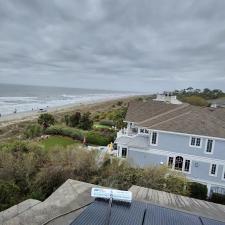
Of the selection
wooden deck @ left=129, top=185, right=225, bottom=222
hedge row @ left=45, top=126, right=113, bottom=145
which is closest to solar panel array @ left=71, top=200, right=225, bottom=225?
wooden deck @ left=129, top=185, right=225, bottom=222

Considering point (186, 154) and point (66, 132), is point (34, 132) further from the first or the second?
point (186, 154)

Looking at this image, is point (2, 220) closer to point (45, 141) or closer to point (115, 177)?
point (115, 177)

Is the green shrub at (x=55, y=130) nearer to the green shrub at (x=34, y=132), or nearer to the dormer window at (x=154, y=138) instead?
the green shrub at (x=34, y=132)

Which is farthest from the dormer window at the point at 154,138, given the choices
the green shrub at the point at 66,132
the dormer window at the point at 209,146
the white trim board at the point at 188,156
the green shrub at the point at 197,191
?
the green shrub at the point at 66,132

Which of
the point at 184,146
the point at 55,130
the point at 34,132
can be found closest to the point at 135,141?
the point at 184,146

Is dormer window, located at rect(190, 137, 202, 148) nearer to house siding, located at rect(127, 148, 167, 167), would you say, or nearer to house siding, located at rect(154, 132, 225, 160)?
house siding, located at rect(154, 132, 225, 160)

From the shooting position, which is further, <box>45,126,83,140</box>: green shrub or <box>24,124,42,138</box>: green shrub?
<box>24,124,42,138</box>: green shrub

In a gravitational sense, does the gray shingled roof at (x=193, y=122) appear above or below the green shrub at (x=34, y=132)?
above
